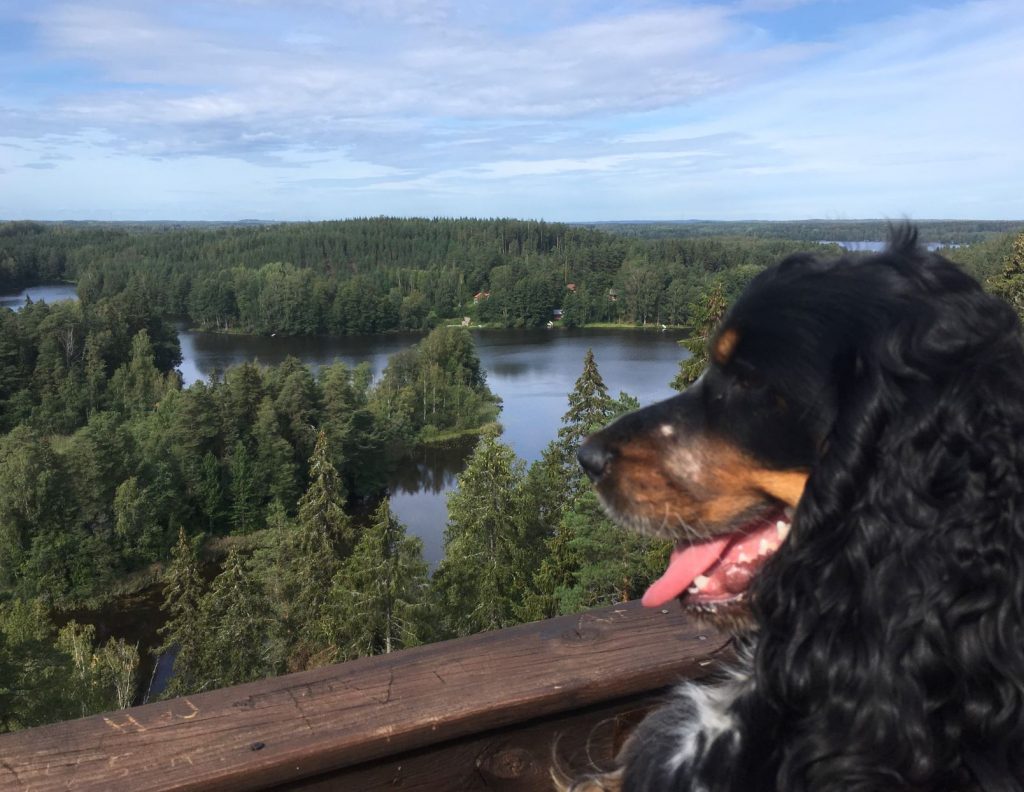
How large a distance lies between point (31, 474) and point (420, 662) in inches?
1612

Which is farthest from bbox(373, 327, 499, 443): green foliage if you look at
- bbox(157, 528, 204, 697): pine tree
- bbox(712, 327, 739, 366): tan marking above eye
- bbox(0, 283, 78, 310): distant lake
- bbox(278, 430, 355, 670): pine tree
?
bbox(0, 283, 78, 310): distant lake

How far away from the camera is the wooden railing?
1.53 m

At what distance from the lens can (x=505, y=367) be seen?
65.9 metres

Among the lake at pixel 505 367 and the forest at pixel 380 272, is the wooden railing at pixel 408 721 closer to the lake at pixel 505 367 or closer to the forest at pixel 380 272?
the lake at pixel 505 367

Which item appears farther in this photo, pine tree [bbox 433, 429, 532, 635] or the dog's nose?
pine tree [bbox 433, 429, 532, 635]

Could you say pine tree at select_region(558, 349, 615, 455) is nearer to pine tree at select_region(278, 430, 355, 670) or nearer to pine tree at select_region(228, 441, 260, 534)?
pine tree at select_region(278, 430, 355, 670)

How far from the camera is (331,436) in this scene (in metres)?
45.0

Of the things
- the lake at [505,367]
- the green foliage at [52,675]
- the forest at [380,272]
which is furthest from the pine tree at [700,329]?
the forest at [380,272]

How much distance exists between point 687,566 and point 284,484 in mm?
44296

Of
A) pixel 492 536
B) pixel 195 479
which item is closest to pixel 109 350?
pixel 195 479

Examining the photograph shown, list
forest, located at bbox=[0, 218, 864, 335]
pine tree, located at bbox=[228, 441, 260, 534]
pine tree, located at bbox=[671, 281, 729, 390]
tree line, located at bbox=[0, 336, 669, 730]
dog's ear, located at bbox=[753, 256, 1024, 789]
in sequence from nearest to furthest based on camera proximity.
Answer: dog's ear, located at bbox=[753, 256, 1024, 789], pine tree, located at bbox=[671, 281, 729, 390], tree line, located at bbox=[0, 336, 669, 730], pine tree, located at bbox=[228, 441, 260, 534], forest, located at bbox=[0, 218, 864, 335]

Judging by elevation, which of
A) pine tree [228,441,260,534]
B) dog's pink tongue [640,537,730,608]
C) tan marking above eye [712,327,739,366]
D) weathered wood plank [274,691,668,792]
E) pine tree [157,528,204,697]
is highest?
tan marking above eye [712,327,739,366]

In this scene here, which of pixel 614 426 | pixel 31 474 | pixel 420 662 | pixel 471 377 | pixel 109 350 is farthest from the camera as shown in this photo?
pixel 109 350

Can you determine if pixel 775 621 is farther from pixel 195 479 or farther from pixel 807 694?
pixel 195 479
